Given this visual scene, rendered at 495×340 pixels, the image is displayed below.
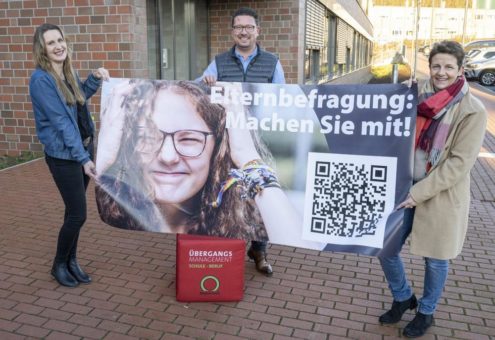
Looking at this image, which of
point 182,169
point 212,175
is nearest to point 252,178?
point 212,175

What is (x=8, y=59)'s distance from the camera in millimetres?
8352

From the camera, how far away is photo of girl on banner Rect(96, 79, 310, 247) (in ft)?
12.0

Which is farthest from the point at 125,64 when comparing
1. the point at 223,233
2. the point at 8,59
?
the point at 223,233

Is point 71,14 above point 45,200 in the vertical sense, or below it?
above

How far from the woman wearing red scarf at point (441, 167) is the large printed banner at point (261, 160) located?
106 millimetres

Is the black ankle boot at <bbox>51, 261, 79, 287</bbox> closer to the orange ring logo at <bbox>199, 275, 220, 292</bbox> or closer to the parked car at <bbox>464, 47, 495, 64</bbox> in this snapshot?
the orange ring logo at <bbox>199, 275, 220, 292</bbox>

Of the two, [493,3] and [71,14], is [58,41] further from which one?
[493,3]

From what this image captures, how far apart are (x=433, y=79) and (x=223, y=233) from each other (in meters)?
1.70

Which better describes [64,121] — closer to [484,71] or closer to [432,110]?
[432,110]

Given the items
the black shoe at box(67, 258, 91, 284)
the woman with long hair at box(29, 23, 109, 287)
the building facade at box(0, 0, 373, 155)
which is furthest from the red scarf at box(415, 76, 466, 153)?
the building facade at box(0, 0, 373, 155)

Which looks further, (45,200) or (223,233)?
(45,200)

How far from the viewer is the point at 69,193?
149 inches

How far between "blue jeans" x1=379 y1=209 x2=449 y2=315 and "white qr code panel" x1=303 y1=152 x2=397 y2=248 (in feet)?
0.48

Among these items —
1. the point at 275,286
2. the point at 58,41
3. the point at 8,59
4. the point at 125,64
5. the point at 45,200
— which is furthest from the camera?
the point at 8,59
